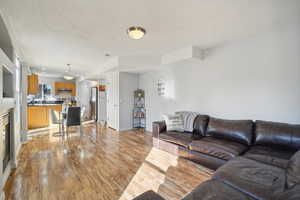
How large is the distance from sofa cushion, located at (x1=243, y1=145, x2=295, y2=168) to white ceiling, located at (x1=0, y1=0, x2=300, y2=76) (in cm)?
206

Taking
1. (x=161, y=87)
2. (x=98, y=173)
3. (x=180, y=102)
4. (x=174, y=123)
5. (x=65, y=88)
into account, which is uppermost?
(x=65, y=88)

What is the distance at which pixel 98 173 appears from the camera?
2305 mm

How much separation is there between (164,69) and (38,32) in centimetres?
319

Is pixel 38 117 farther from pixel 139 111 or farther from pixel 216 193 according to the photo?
pixel 216 193

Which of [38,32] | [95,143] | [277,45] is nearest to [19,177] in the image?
[95,143]

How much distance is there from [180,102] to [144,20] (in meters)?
2.49

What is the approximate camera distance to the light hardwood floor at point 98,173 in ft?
6.07

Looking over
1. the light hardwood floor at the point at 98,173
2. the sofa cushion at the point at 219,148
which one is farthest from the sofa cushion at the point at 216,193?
the sofa cushion at the point at 219,148

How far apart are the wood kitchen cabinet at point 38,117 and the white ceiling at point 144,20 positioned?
3.09m

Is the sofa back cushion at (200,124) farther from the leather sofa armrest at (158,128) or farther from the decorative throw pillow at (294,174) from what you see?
the decorative throw pillow at (294,174)

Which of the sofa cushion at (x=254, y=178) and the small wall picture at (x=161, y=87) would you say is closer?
the sofa cushion at (x=254, y=178)

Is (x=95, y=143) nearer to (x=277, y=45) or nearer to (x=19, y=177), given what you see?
(x=19, y=177)

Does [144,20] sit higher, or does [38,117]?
[144,20]

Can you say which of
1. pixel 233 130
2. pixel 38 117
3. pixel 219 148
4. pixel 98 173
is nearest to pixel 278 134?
pixel 233 130
